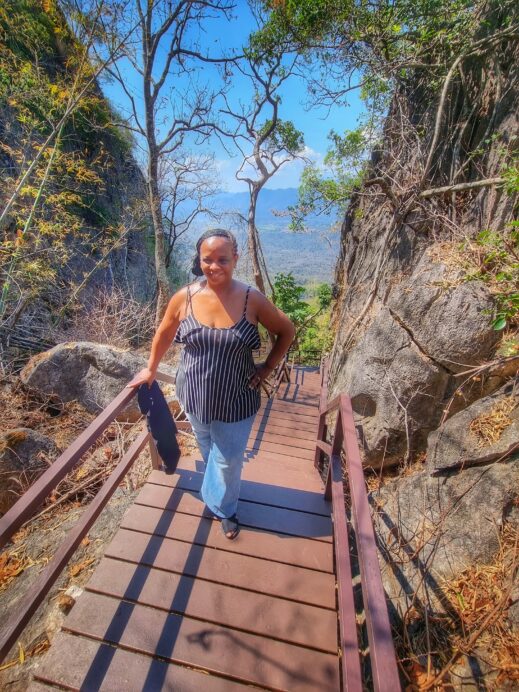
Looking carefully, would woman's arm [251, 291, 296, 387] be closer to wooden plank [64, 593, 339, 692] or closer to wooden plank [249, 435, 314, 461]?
wooden plank [64, 593, 339, 692]

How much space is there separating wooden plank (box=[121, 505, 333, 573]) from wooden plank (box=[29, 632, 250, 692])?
0.66 m

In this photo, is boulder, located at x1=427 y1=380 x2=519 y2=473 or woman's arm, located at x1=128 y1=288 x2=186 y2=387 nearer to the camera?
woman's arm, located at x1=128 y1=288 x2=186 y2=387

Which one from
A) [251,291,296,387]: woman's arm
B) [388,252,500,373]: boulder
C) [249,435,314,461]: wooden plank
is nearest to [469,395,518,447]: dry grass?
[388,252,500,373]: boulder

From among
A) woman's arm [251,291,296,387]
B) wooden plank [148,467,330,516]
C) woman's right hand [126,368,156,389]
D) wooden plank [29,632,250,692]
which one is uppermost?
woman's arm [251,291,296,387]

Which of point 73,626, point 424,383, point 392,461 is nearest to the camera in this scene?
point 73,626

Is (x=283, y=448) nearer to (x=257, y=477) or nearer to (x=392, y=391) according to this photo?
(x=257, y=477)

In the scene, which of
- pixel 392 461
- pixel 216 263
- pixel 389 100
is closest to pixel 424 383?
pixel 392 461

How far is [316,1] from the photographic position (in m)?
5.38

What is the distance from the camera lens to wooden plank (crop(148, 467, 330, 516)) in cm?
265

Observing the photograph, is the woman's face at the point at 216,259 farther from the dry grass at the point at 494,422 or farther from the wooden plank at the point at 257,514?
the dry grass at the point at 494,422

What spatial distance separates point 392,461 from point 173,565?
296 cm

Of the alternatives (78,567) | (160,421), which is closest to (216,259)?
(160,421)

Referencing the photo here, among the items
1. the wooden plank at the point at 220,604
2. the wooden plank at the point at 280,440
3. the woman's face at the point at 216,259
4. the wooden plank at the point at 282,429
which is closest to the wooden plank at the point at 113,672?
the wooden plank at the point at 220,604

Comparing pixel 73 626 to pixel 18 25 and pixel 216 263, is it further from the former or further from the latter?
pixel 18 25
